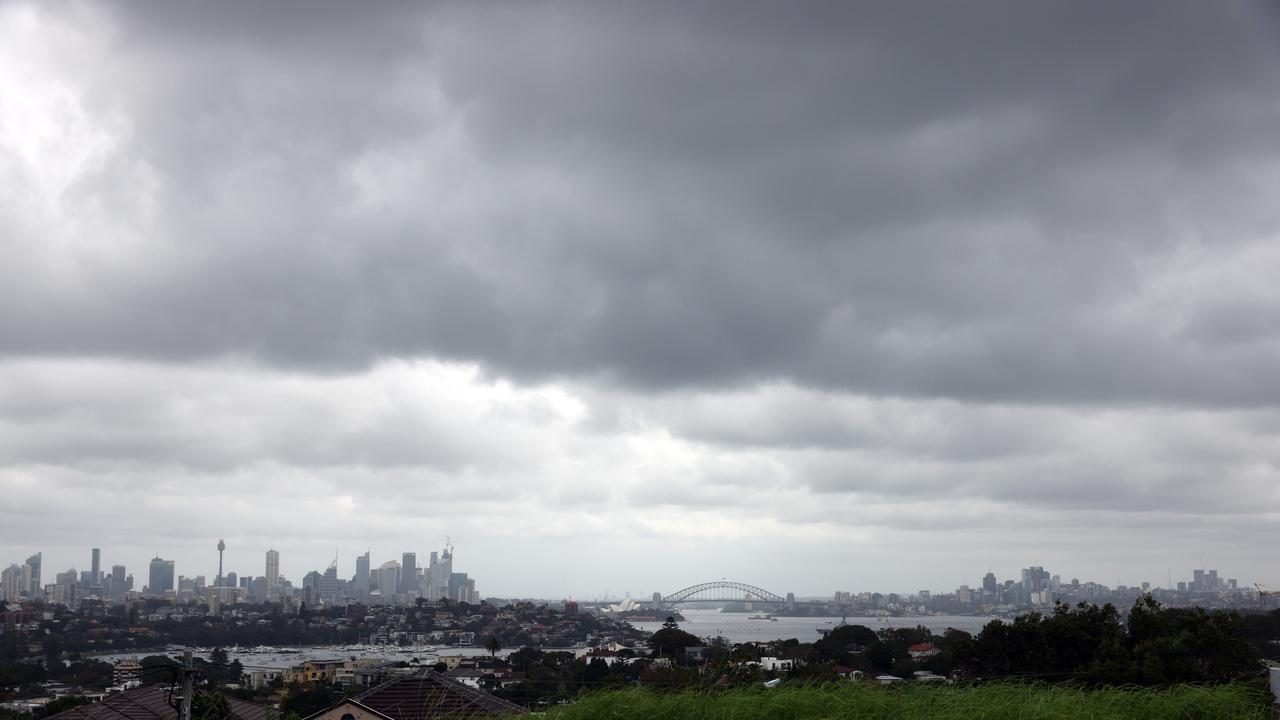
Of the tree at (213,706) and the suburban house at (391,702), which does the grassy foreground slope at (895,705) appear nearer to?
the tree at (213,706)

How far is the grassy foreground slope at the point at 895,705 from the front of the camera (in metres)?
7.84

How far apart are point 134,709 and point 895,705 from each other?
2353 cm

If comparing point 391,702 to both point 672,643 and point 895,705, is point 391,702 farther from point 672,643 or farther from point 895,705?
point 672,643

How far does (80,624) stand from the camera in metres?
120

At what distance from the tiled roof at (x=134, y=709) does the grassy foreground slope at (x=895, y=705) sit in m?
17.7

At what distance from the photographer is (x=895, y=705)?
809 cm

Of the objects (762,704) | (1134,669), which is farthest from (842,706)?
(1134,669)

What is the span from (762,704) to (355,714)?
19685mm

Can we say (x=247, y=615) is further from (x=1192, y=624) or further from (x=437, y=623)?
(x=1192, y=624)

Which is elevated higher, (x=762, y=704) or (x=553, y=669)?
(x=762, y=704)

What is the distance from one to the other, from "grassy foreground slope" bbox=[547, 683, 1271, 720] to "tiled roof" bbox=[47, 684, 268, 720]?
695 inches

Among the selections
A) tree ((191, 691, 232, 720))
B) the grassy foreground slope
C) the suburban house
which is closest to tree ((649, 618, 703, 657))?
the suburban house

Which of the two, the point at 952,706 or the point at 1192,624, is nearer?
the point at 952,706

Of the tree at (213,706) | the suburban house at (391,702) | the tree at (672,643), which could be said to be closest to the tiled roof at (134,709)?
the suburban house at (391,702)
